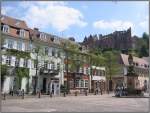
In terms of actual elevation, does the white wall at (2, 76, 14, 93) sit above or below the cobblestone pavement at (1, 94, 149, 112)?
above

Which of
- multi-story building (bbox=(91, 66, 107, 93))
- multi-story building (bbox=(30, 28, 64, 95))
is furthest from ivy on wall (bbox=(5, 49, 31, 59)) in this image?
multi-story building (bbox=(91, 66, 107, 93))

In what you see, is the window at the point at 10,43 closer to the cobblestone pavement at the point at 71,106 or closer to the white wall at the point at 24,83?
the white wall at the point at 24,83

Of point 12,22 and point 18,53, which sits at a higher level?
point 12,22

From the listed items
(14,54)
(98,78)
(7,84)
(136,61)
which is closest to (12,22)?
(14,54)

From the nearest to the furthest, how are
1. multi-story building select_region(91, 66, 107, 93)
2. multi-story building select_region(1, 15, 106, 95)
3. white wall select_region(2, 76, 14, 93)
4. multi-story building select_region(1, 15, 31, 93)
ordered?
white wall select_region(2, 76, 14, 93)
multi-story building select_region(1, 15, 31, 93)
multi-story building select_region(1, 15, 106, 95)
multi-story building select_region(91, 66, 107, 93)

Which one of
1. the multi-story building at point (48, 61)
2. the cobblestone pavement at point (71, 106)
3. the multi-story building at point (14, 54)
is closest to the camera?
the cobblestone pavement at point (71, 106)

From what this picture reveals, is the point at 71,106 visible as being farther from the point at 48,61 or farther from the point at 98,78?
the point at 98,78

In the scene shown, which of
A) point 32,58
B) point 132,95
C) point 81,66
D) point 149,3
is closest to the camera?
point 149,3

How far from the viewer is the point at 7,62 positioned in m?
44.9

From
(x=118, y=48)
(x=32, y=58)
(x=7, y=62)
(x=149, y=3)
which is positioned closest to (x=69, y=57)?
(x=32, y=58)

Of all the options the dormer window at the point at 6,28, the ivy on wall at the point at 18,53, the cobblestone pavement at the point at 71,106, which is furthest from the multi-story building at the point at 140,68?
the cobblestone pavement at the point at 71,106

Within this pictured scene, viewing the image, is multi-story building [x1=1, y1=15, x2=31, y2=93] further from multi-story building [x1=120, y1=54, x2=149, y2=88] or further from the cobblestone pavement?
multi-story building [x1=120, y1=54, x2=149, y2=88]

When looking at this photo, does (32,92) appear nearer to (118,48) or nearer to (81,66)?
(81,66)

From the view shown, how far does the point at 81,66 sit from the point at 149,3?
139 feet
